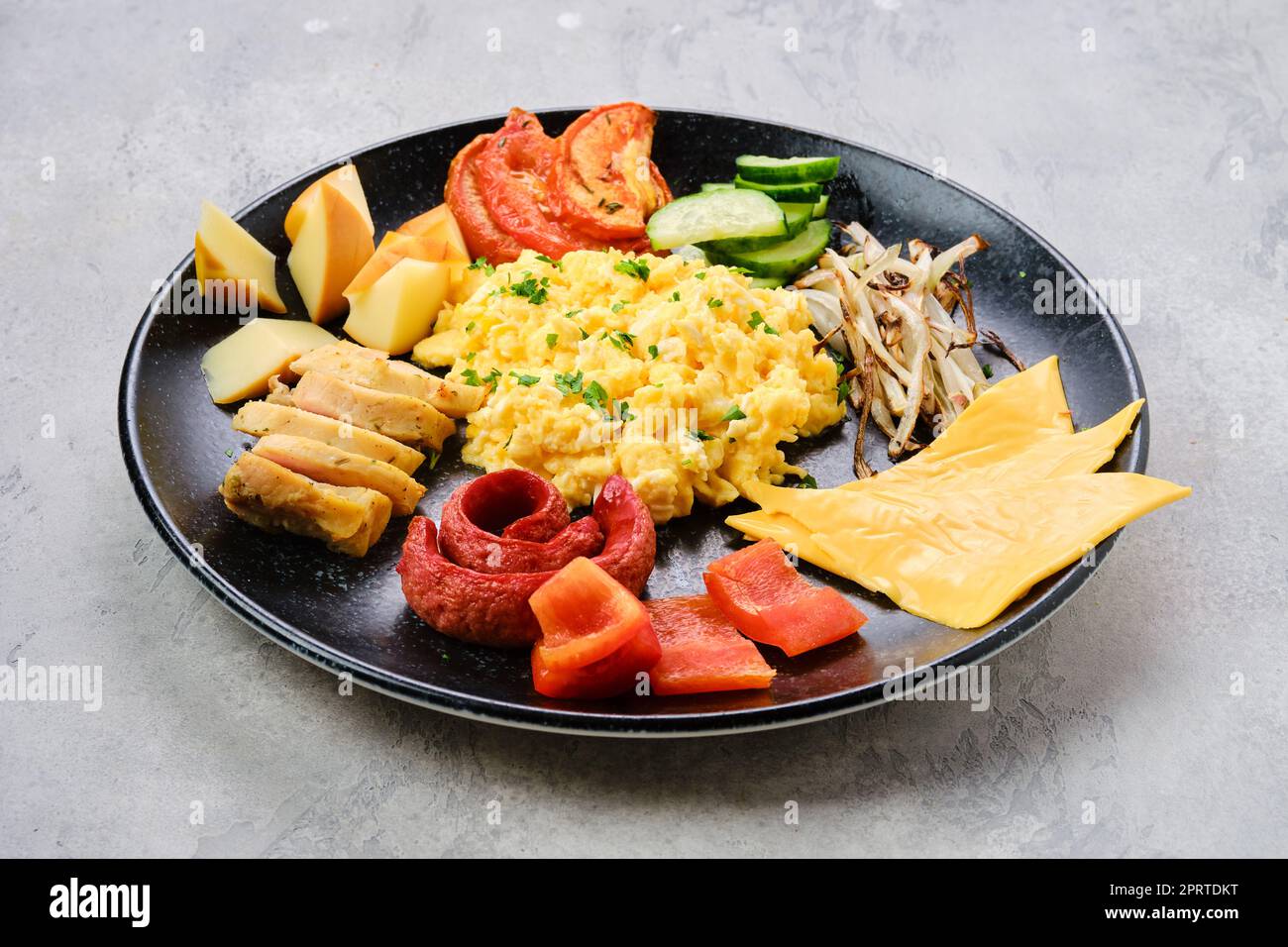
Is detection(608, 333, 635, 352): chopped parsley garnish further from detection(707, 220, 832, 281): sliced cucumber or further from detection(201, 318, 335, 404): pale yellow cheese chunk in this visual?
detection(201, 318, 335, 404): pale yellow cheese chunk

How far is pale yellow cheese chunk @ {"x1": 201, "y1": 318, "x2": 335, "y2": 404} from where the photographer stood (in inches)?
188

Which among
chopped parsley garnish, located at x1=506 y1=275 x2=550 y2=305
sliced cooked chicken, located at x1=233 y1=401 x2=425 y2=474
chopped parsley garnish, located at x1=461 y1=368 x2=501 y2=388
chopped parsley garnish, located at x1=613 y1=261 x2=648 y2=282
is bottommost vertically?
sliced cooked chicken, located at x1=233 y1=401 x2=425 y2=474

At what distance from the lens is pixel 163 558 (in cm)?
455

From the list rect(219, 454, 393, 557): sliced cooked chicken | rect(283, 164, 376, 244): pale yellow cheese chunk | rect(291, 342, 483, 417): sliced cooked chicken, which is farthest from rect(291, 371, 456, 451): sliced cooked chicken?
rect(283, 164, 376, 244): pale yellow cheese chunk

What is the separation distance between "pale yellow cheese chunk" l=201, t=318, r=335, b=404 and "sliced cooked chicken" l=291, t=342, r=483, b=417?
3.5 inches

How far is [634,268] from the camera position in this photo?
198 inches

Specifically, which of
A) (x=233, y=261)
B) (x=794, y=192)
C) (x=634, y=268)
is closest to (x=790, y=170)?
(x=794, y=192)

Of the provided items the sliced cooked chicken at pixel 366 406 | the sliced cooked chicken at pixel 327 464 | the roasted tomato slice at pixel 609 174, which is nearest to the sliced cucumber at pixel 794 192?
the roasted tomato slice at pixel 609 174

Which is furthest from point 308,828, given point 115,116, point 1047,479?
point 115,116

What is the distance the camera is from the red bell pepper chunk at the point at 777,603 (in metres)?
3.86

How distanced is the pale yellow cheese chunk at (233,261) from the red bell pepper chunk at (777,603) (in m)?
2.29

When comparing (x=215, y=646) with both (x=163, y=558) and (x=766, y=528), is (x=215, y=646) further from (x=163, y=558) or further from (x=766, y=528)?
(x=766, y=528)

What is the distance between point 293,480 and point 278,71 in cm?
402

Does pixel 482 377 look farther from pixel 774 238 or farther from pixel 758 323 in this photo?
pixel 774 238
